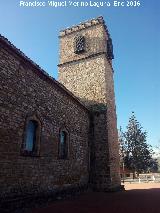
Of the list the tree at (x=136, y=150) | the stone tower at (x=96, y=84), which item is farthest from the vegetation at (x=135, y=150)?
the stone tower at (x=96, y=84)

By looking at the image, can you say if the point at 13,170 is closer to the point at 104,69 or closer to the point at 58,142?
the point at 58,142

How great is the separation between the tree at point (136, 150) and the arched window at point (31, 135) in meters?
34.4

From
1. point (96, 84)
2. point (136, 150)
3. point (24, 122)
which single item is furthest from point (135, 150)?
point (24, 122)

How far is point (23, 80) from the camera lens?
903cm

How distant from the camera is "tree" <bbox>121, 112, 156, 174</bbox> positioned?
40.9m

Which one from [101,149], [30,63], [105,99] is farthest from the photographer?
[105,99]

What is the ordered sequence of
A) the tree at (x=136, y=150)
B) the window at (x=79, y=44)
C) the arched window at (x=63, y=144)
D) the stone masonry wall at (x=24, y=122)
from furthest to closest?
the tree at (x=136, y=150) < the window at (x=79, y=44) < the arched window at (x=63, y=144) < the stone masonry wall at (x=24, y=122)

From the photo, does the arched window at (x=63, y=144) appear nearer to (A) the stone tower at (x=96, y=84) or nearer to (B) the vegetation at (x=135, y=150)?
(A) the stone tower at (x=96, y=84)

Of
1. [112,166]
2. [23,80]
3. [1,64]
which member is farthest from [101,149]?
[1,64]

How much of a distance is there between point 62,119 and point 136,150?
109 ft

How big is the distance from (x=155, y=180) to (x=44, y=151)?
2104 cm

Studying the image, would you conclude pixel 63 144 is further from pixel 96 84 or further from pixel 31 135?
pixel 96 84

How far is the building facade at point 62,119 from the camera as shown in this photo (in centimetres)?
802

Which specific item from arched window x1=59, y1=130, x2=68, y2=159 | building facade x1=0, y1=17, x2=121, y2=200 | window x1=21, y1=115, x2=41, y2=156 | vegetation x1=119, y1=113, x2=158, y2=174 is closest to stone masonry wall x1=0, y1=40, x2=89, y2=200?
building facade x1=0, y1=17, x2=121, y2=200
